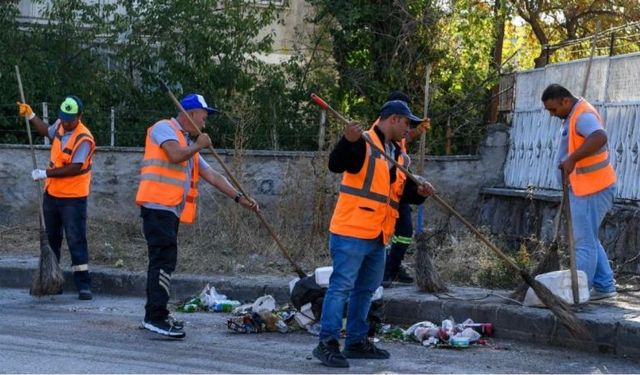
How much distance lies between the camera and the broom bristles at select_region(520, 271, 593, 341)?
7887 millimetres

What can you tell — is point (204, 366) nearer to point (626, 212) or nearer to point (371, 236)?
point (371, 236)

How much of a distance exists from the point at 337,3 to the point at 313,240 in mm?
5491

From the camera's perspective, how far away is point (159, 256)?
8.35 m

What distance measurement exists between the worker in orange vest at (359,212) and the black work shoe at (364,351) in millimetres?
350

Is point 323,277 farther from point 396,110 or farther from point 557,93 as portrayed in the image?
point 557,93

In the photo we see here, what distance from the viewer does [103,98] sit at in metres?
16.4

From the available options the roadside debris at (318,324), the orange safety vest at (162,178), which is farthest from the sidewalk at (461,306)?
the orange safety vest at (162,178)

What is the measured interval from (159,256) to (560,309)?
292 cm

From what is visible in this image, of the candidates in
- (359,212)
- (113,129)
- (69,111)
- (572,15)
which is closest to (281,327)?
(359,212)

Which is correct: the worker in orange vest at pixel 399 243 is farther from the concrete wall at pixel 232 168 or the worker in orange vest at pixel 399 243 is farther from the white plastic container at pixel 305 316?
the concrete wall at pixel 232 168

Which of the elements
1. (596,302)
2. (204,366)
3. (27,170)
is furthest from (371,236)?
(27,170)

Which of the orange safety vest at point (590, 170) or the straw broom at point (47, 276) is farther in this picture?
the straw broom at point (47, 276)

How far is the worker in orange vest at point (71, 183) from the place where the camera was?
10.4m

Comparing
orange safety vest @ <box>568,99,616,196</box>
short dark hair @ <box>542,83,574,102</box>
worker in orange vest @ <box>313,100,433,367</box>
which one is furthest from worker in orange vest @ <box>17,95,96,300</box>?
orange safety vest @ <box>568,99,616,196</box>
